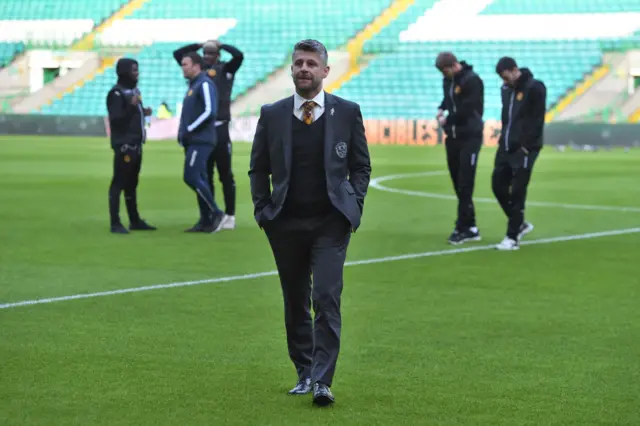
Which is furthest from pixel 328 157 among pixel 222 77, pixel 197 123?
pixel 222 77

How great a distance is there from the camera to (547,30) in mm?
46750

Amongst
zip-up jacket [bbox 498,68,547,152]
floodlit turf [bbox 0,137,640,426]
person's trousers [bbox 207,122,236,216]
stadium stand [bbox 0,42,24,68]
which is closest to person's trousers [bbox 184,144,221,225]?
person's trousers [bbox 207,122,236,216]

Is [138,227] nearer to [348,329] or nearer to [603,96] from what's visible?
[348,329]

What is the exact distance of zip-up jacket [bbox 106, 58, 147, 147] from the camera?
48.2 feet

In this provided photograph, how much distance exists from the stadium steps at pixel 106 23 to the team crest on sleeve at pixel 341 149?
47.5 m

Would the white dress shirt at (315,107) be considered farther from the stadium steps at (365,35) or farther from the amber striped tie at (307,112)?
the stadium steps at (365,35)

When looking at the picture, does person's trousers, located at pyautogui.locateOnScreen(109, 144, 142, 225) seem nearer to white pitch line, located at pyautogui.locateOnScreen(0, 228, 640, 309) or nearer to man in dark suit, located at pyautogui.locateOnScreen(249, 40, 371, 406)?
white pitch line, located at pyautogui.locateOnScreen(0, 228, 640, 309)

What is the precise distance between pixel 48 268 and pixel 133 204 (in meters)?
3.48

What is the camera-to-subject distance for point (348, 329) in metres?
8.80

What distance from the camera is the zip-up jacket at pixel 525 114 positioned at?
1312 cm

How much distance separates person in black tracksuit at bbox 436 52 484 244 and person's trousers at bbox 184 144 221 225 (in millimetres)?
2688

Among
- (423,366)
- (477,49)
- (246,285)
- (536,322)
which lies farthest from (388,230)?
(477,49)

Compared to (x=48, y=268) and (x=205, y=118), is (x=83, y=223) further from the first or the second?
(x=48, y=268)

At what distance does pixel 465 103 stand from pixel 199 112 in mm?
2932
